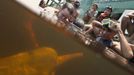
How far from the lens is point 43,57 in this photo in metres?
2.06

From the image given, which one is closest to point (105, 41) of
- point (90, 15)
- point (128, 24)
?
point (128, 24)

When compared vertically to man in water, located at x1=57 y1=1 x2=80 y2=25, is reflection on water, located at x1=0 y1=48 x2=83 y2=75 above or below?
below

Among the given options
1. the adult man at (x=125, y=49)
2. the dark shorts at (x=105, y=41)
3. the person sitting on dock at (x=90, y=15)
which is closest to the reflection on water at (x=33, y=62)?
the dark shorts at (x=105, y=41)

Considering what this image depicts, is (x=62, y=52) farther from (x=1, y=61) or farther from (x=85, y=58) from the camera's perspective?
(x=1, y=61)

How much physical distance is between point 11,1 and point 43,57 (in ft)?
1.46

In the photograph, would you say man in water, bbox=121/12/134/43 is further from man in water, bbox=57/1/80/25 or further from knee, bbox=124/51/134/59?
man in water, bbox=57/1/80/25

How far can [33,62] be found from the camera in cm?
208

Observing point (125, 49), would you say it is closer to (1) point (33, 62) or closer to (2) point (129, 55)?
(2) point (129, 55)

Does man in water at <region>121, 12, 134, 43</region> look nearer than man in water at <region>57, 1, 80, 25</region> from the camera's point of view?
Yes

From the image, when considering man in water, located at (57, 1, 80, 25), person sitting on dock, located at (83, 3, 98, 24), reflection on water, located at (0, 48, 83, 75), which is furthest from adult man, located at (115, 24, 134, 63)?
person sitting on dock, located at (83, 3, 98, 24)

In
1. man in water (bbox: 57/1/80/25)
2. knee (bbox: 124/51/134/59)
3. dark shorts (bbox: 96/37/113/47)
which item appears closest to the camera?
knee (bbox: 124/51/134/59)

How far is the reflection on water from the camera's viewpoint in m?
1.96

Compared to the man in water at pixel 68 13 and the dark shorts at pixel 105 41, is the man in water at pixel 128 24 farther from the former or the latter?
the man in water at pixel 68 13

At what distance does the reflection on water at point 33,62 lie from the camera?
196cm
